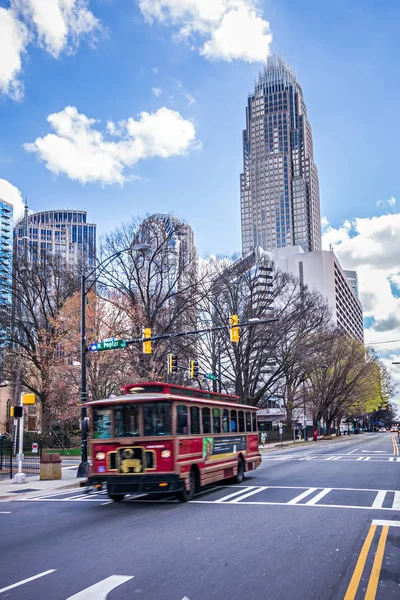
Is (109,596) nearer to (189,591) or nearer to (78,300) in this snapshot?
(189,591)

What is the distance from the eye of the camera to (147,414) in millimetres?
14242

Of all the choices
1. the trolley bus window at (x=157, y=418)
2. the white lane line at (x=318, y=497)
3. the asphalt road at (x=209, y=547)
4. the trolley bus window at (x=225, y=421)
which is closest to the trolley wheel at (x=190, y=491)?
the asphalt road at (x=209, y=547)

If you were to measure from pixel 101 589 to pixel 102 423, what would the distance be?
26.9 feet

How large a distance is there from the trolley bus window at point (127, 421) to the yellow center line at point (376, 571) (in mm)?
6600

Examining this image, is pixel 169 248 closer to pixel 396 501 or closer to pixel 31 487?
pixel 31 487

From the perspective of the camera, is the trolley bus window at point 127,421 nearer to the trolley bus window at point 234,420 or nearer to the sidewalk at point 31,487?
the sidewalk at point 31,487

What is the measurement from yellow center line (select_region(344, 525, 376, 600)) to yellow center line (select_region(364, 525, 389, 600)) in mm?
139

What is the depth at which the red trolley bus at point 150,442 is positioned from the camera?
544 inches

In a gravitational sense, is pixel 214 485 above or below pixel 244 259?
below

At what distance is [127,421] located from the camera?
14422 millimetres

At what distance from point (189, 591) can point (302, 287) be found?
43.4 metres

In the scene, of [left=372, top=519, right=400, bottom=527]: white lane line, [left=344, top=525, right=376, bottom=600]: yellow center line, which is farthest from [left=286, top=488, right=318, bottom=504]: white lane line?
[left=344, top=525, right=376, bottom=600]: yellow center line

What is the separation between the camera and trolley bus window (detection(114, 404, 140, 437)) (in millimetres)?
14297

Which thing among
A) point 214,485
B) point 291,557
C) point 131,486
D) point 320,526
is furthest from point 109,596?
point 214,485
